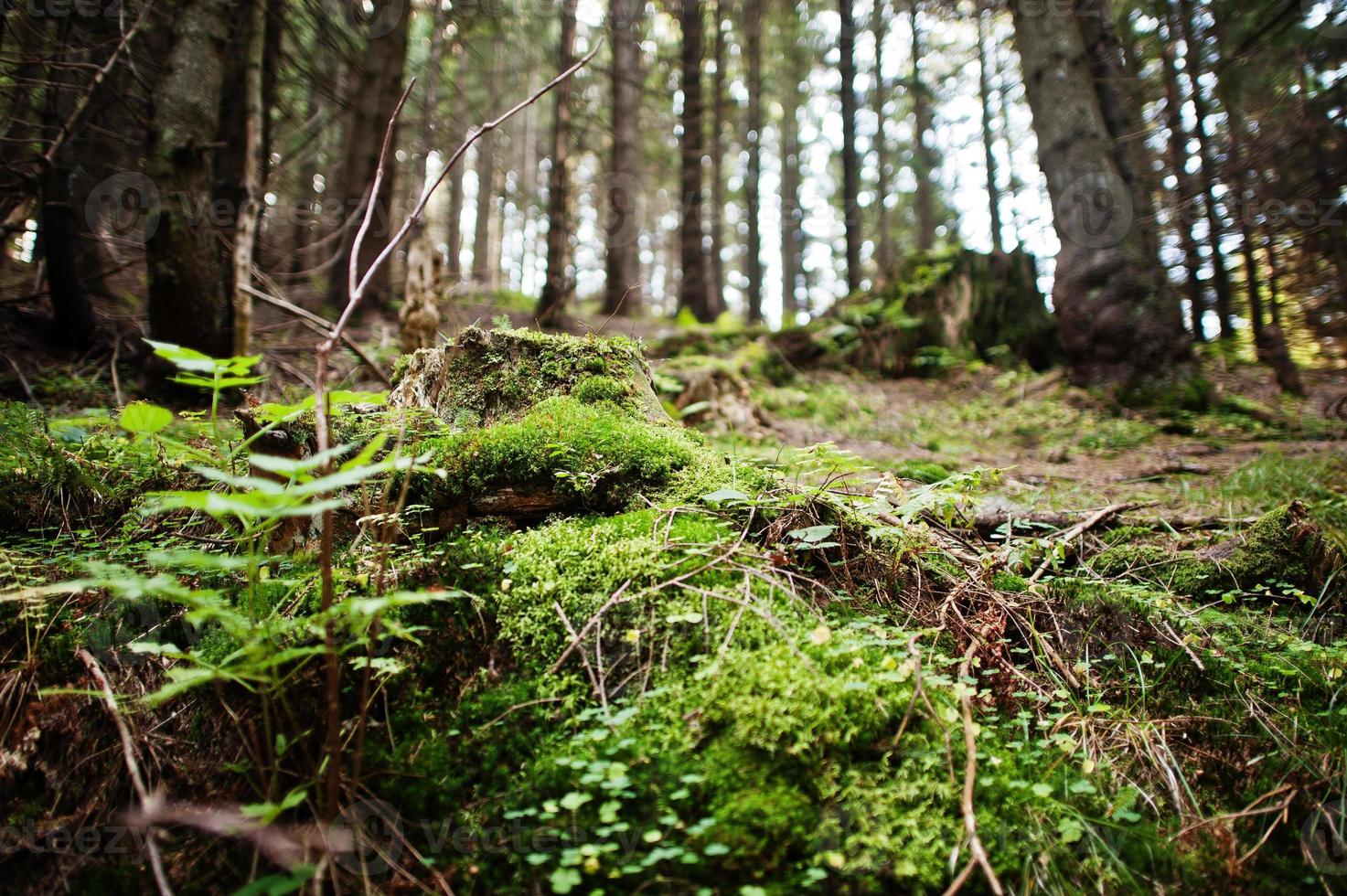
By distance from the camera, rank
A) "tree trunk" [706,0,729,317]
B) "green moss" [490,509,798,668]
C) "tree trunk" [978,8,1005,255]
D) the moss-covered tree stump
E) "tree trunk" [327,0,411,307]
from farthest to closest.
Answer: "tree trunk" [978,8,1005,255] < "tree trunk" [706,0,729,317] < "tree trunk" [327,0,411,307] < the moss-covered tree stump < "green moss" [490,509,798,668]

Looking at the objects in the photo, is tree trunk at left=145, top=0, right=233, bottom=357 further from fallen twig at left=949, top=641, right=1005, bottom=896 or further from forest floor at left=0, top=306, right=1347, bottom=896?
fallen twig at left=949, top=641, right=1005, bottom=896

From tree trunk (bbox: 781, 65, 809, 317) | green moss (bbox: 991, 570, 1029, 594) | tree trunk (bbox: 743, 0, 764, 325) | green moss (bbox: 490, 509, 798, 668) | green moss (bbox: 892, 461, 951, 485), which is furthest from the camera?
tree trunk (bbox: 781, 65, 809, 317)

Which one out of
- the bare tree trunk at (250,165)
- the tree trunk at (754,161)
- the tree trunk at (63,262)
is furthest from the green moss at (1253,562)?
the tree trunk at (754,161)

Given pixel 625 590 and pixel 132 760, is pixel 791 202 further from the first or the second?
pixel 132 760

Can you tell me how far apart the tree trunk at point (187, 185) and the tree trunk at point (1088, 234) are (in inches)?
350

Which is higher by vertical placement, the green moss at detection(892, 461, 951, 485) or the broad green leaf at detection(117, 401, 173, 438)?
the broad green leaf at detection(117, 401, 173, 438)

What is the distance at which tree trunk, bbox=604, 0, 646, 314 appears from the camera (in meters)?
10.4

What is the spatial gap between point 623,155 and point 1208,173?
8116 mm

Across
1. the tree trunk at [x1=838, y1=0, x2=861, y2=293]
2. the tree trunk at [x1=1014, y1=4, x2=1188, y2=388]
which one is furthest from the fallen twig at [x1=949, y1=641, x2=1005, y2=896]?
the tree trunk at [x1=838, y1=0, x2=861, y2=293]

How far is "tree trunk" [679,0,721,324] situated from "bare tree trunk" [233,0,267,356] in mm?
7015

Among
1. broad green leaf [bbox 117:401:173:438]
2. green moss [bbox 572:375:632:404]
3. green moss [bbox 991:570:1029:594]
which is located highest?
green moss [bbox 572:375:632:404]

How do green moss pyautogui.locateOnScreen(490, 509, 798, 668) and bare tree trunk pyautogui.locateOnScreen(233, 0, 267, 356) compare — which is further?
bare tree trunk pyautogui.locateOnScreen(233, 0, 267, 356)

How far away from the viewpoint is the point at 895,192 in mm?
28828

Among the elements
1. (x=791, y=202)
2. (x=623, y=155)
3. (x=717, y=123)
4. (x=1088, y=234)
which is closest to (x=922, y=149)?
(x=791, y=202)
